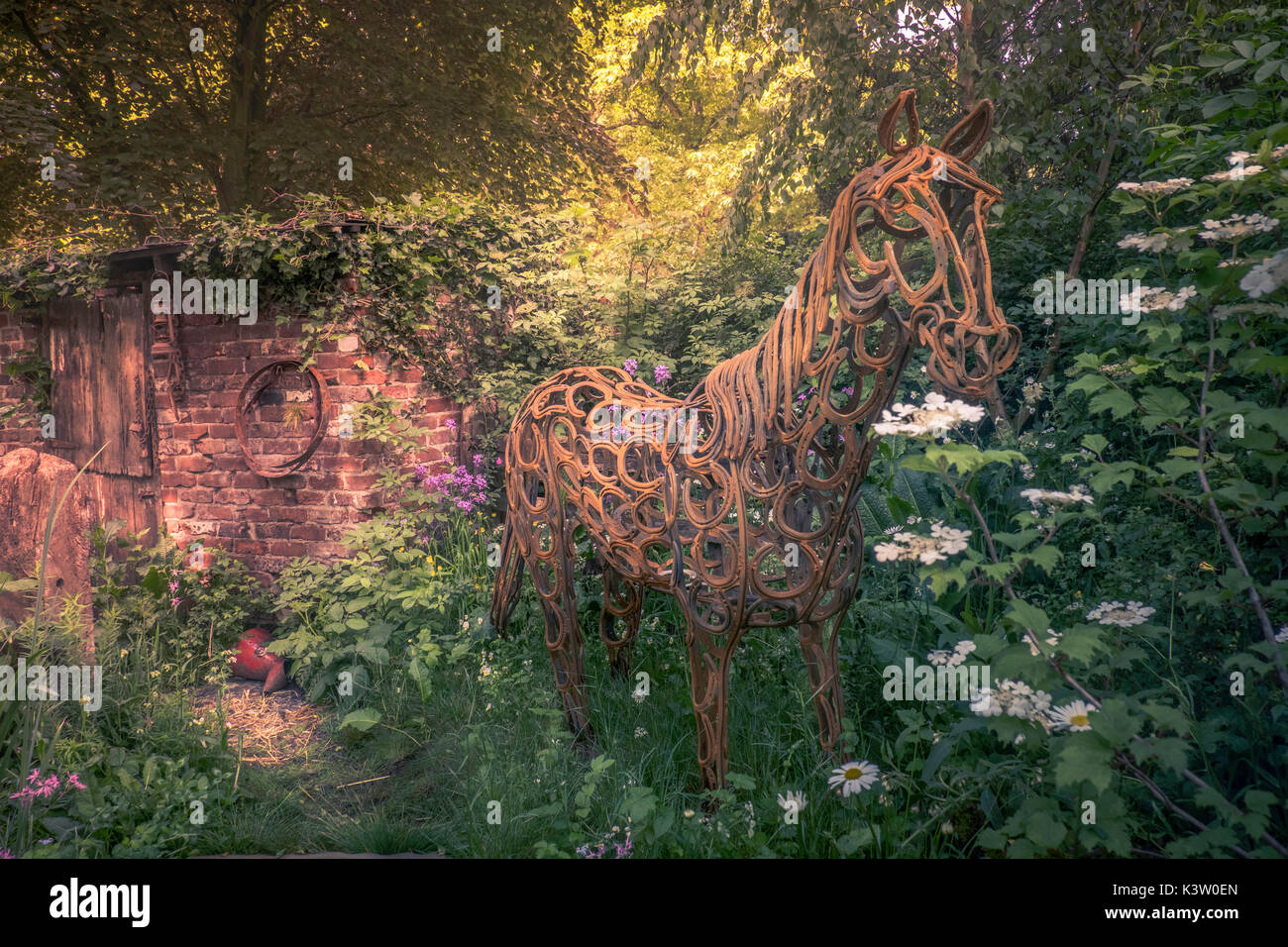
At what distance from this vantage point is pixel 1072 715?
1932 mm

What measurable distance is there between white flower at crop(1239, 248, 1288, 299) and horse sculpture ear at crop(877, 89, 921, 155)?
0.88 meters

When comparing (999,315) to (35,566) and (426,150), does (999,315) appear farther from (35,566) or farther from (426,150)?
(426,150)

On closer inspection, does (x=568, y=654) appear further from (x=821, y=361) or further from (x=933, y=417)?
(x=933, y=417)

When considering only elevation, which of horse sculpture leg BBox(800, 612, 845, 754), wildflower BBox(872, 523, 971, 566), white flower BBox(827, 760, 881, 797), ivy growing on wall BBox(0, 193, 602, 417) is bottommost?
white flower BBox(827, 760, 881, 797)

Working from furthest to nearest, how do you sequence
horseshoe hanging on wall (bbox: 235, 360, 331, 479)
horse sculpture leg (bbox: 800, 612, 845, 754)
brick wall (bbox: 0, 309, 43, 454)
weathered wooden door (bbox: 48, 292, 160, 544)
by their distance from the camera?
brick wall (bbox: 0, 309, 43, 454) → weathered wooden door (bbox: 48, 292, 160, 544) → horseshoe hanging on wall (bbox: 235, 360, 331, 479) → horse sculpture leg (bbox: 800, 612, 845, 754)

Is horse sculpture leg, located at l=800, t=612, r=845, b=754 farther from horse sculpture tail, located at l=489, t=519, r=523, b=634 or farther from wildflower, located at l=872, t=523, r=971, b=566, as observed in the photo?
horse sculpture tail, located at l=489, t=519, r=523, b=634

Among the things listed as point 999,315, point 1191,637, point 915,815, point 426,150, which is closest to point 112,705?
point 915,815

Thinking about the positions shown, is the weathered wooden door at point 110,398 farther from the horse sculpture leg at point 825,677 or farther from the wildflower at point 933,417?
the wildflower at point 933,417

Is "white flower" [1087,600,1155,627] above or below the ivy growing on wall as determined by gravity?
below

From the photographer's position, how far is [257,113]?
8.99 meters

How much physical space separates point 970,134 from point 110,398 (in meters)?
7.29

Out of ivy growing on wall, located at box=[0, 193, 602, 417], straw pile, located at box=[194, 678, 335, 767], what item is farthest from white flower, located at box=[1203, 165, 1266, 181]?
ivy growing on wall, located at box=[0, 193, 602, 417]

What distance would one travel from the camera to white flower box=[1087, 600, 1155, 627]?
2172 millimetres

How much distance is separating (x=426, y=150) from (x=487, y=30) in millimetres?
1581
